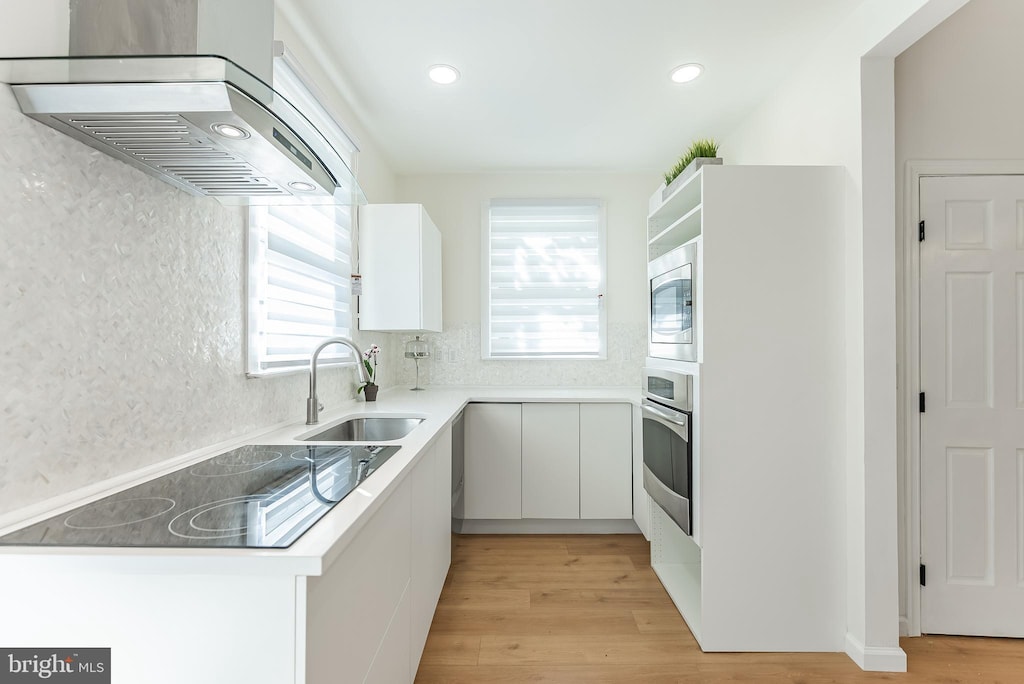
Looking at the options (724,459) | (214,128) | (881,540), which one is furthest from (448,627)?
(214,128)

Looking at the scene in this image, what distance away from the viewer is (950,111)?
205cm

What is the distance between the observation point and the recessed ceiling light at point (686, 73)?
7.66 feet

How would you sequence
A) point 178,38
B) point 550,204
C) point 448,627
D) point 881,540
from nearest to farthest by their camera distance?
point 178,38 → point 881,540 → point 448,627 → point 550,204

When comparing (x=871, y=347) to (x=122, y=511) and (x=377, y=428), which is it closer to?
(x=377, y=428)

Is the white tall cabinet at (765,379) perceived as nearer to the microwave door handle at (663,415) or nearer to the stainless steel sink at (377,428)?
the microwave door handle at (663,415)

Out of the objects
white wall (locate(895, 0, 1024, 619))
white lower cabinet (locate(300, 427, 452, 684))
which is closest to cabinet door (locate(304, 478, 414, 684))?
white lower cabinet (locate(300, 427, 452, 684))

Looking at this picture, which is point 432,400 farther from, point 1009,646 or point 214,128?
point 1009,646

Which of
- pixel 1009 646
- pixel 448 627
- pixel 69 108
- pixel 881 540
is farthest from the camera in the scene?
pixel 448 627

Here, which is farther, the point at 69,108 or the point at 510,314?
the point at 510,314

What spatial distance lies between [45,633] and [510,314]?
Answer: 123 inches

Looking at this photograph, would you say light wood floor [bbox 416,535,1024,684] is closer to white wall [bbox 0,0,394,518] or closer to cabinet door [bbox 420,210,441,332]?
white wall [bbox 0,0,394,518]

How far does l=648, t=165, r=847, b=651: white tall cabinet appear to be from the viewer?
1979 millimetres

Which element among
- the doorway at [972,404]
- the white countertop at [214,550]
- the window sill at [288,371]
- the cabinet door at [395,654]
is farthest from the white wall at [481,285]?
the cabinet door at [395,654]

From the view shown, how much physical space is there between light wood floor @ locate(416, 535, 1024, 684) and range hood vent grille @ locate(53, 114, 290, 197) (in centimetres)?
178
